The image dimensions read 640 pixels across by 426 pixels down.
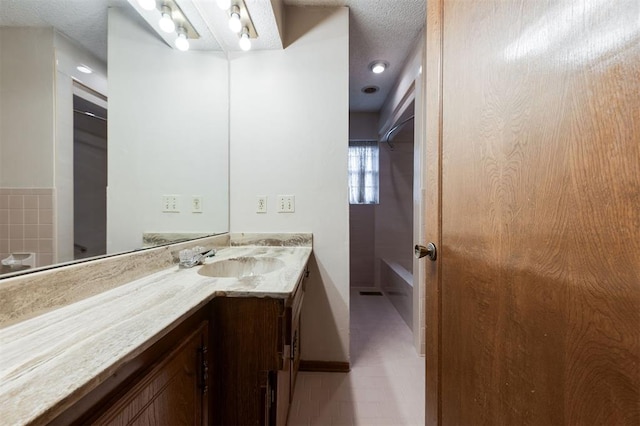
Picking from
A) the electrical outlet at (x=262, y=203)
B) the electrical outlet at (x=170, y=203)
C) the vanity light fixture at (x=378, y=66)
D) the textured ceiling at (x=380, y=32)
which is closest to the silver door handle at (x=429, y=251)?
the electrical outlet at (x=262, y=203)

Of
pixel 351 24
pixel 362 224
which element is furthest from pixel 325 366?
pixel 351 24

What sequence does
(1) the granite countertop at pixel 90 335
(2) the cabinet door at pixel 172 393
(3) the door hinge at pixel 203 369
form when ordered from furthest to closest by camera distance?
(3) the door hinge at pixel 203 369 < (2) the cabinet door at pixel 172 393 < (1) the granite countertop at pixel 90 335

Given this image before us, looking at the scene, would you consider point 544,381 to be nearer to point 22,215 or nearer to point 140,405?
point 140,405

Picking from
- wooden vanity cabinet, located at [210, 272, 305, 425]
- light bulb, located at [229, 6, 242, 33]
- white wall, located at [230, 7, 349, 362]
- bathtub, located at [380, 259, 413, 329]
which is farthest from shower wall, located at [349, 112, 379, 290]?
wooden vanity cabinet, located at [210, 272, 305, 425]

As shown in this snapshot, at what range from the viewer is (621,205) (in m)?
0.36

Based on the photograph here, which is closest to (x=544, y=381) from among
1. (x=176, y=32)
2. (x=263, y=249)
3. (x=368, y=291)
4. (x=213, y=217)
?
(x=263, y=249)

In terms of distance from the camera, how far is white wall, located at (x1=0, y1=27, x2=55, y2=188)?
0.59 meters

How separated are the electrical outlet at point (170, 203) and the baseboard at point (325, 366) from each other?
1307mm

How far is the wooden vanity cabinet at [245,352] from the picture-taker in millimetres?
778

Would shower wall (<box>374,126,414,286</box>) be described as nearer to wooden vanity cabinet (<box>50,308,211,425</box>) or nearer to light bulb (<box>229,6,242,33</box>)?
light bulb (<box>229,6,242,33</box>)

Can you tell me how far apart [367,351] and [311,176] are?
56.4 inches

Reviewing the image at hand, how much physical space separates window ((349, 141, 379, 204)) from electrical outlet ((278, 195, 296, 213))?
189 cm

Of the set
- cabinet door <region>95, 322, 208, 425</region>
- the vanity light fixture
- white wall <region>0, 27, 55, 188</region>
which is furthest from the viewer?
the vanity light fixture

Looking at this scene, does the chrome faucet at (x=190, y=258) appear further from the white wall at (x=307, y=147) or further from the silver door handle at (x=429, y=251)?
the silver door handle at (x=429, y=251)
